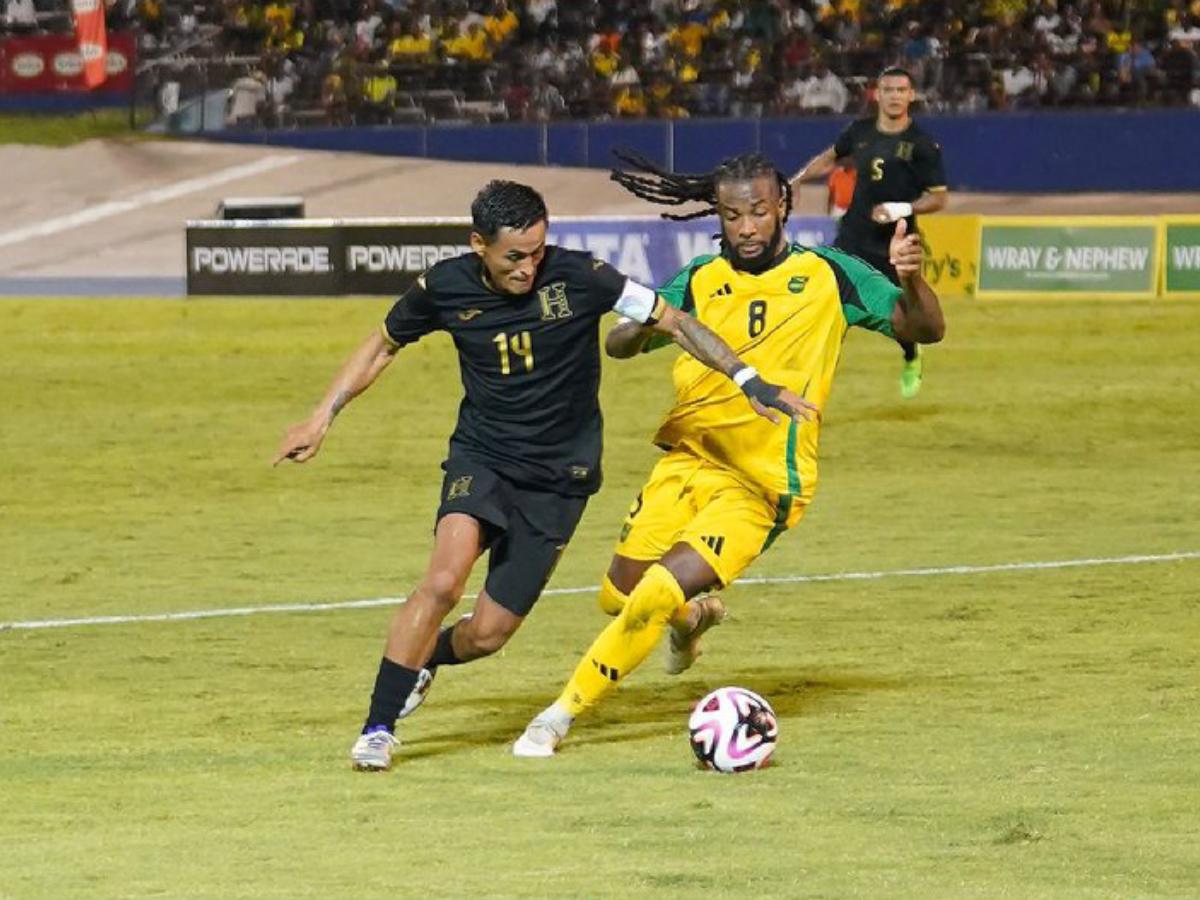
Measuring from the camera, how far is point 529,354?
8875 mm

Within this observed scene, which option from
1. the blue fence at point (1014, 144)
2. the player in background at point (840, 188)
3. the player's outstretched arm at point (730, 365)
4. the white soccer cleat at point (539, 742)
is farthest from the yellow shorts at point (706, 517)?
the blue fence at point (1014, 144)

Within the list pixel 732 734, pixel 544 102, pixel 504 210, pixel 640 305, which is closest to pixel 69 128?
pixel 544 102

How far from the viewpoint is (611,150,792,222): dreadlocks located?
30.1 ft

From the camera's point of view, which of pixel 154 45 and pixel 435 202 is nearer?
pixel 435 202

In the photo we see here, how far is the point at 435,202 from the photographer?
39031mm

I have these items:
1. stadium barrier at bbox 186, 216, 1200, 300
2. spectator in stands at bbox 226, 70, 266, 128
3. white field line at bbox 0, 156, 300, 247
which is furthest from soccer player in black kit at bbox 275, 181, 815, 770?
spectator in stands at bbox 226, 70, 266, 128

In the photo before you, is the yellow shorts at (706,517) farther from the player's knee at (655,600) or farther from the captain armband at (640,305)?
the captain armband at (640,305)

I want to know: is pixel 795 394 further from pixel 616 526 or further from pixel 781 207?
pixel 616 526

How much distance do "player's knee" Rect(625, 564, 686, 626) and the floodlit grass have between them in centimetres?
3661

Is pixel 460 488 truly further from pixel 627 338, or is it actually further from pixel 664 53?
pixel 664 53

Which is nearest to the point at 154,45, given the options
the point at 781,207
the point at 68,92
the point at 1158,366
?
the point at 68,92

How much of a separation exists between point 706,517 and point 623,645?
2.12 feet

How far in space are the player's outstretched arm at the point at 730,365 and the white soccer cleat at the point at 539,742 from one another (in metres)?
1.32

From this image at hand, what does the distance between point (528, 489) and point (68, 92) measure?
37.6m
